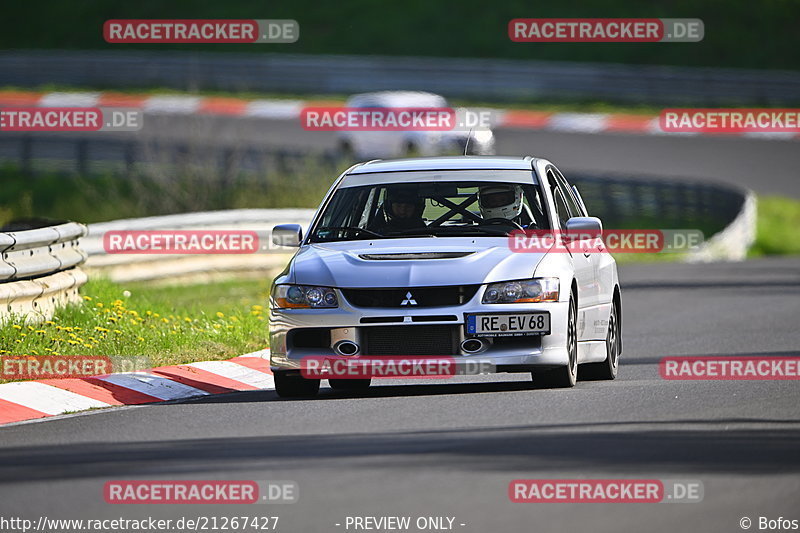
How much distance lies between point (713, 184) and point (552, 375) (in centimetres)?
2230

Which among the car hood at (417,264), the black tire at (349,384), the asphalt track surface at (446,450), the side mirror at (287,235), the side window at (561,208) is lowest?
the black tire at (349,384)

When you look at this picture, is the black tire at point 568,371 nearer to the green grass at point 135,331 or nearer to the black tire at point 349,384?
the black tire at point 349,384

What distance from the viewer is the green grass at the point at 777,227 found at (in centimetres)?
3225

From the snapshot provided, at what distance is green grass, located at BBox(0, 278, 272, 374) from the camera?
12734mm

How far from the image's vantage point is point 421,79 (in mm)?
46625

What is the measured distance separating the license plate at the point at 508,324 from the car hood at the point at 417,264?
0.77 feet

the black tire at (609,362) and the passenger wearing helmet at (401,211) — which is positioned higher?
the passenger wearing helmet at (401,211)

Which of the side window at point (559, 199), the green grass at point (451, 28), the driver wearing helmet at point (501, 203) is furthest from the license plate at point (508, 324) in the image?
the green grass at point (451, 28)

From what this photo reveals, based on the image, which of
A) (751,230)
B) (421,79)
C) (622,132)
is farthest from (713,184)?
(421,79)

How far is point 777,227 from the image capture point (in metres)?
33.4

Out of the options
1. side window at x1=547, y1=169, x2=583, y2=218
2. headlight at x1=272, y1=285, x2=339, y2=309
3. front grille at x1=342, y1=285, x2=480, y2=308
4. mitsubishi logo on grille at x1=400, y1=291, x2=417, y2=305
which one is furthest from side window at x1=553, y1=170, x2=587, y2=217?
headlight at x1=272, y1=285, x2=339, y2=309

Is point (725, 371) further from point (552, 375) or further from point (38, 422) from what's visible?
point (38, 422)

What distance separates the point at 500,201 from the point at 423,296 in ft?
4.76

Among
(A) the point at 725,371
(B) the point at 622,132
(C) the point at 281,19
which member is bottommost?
(A) the point at 725,371
